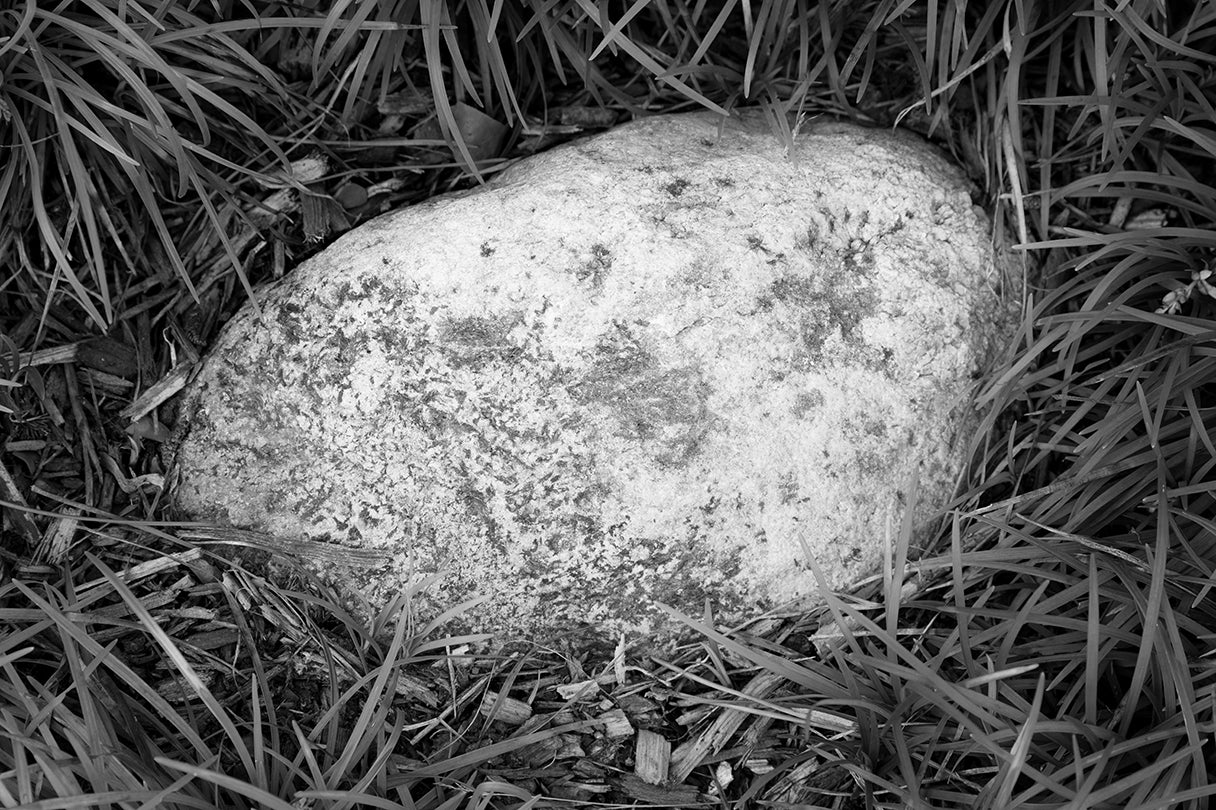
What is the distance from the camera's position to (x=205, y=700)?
1.70 metres

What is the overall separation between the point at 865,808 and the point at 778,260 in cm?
114

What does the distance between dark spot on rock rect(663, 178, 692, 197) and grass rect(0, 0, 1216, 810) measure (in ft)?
0.69

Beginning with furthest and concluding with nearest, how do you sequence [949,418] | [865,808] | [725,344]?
[949,418], [725,344], [865,808]

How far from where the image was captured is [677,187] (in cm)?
204

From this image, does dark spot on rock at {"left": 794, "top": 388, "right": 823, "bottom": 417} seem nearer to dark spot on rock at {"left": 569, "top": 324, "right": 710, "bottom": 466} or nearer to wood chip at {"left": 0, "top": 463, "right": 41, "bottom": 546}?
dark spot on rock at {"left": 569, "top": 324, "right": 710, "bottom": 466}

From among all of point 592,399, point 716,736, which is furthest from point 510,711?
point 592,399

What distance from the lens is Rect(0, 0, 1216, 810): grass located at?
1.76 meters

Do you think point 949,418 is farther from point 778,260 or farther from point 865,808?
point 865,808

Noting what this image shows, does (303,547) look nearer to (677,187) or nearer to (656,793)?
(656,793)

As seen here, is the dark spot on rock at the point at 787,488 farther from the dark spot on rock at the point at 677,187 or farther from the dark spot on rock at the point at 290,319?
the dark spot on rock at the point at 290,319

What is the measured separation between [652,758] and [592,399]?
2.45ft

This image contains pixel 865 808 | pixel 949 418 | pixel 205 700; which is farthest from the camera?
pixel 949 418

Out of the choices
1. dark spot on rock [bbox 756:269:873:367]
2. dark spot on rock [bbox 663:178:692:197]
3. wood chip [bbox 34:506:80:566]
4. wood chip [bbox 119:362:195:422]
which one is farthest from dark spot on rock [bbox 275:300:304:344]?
dark spot on rock [bbox 756:269:873:367]

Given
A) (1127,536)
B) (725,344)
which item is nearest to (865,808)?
(1127,536)
